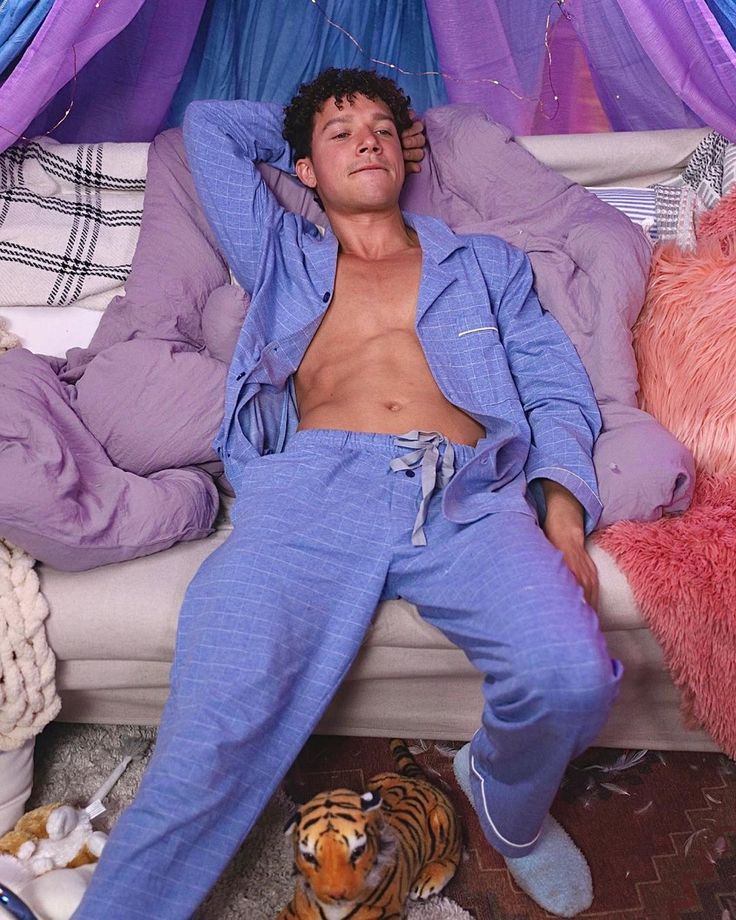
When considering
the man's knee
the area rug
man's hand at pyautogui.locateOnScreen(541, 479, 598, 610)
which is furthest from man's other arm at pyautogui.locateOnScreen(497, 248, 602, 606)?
the area rug

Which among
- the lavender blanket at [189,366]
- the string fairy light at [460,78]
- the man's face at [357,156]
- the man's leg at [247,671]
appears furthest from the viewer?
the string fairy light at [460,78]

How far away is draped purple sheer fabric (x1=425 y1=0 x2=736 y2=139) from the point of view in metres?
1.99

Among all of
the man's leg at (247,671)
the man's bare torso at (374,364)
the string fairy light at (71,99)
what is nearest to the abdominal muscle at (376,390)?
the man's bare torso at (374,364)

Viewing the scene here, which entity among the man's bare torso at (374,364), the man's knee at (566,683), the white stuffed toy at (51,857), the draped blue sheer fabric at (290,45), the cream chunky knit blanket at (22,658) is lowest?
the white stuffed toy at (51,857)

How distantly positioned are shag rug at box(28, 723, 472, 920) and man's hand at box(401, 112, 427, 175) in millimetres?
1502

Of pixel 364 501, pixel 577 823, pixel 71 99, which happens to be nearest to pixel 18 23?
pixel 71 99

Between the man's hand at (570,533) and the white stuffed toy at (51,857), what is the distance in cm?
97

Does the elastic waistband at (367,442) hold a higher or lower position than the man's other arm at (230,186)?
lower

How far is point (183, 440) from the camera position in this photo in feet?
6.20

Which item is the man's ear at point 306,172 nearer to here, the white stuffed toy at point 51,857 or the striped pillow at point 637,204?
the striped pillow at point 637,204

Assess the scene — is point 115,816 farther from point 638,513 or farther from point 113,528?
point 638,513

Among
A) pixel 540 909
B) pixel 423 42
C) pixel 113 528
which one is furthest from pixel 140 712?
pixel 423 42

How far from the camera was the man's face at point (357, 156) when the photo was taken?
2.06 metres

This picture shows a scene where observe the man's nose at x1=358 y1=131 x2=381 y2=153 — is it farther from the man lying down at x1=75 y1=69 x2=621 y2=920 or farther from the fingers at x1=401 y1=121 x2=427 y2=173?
→ the fingers at x1=401 y1=121 x2=427 y2=173
